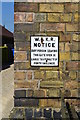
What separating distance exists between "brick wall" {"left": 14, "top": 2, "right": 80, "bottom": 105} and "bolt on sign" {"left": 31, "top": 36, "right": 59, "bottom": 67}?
4cm

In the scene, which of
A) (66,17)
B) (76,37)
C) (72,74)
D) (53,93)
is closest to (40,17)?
(66,17)

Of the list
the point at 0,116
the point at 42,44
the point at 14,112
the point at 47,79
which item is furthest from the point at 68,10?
the point at 0,116

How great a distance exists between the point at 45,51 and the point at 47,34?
6.3 inches

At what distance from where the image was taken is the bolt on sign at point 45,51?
6.52 feet

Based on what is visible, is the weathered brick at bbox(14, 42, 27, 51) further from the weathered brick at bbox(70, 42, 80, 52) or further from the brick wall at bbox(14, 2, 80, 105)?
the weathered brick at bbox(70, 42, 80, 52)

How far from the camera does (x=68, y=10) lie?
1.96 metres

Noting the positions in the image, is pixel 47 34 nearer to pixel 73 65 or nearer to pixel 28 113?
pixel 73 65

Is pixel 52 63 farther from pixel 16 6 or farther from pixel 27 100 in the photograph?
pixel 16 6

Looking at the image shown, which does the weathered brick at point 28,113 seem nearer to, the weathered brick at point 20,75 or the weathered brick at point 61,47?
the weathered brick at point 20,75

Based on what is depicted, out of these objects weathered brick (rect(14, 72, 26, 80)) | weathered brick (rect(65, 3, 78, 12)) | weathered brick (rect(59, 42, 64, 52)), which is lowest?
weathered brick (rect(14, 72, 26, 80))

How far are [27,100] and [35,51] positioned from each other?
46 cm

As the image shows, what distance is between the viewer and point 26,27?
6.46ft

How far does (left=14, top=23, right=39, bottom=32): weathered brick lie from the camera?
197cm

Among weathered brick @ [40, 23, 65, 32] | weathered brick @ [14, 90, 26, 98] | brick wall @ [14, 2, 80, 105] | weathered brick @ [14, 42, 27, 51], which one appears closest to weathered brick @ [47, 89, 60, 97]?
brick wall @ [14, 2, 80, 105]
